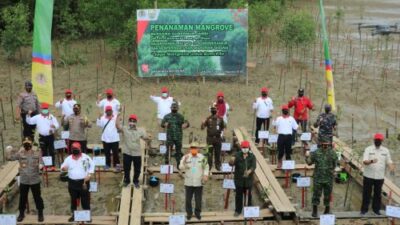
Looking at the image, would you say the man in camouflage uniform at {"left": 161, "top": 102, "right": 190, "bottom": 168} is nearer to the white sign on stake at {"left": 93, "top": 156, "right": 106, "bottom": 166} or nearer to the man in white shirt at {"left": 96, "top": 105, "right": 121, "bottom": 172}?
the man in white shirt at {"left": 96, "top": 105, "right": 121, "bottom": 172}

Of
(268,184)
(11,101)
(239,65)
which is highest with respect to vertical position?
(239,65)

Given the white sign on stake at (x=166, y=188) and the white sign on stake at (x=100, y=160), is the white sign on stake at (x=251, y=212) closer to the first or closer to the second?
the white sign on stake at (x=166, y=188)

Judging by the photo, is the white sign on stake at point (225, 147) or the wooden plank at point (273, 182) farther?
the white sign on stake at point (225, 147)

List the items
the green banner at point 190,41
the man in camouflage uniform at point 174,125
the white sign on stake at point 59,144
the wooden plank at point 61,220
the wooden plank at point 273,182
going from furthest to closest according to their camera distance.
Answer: the green banner at point 190,41, the white sign on stake at point 59,144, the man in camouflage uniform at point 174,125, the wooden plank at point 273,182, the wooden plank at point 61,220

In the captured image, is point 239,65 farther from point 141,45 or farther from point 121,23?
point 121,23

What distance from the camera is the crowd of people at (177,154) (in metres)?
8.88

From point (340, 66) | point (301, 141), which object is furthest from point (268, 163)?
point (340, 66)

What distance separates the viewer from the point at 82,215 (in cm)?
883

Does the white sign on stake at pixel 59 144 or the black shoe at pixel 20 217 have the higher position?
the white sign on stake at pixel 59 144

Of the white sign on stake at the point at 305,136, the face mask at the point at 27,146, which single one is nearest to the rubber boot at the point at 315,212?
the white sign on stake at the point at 305,136

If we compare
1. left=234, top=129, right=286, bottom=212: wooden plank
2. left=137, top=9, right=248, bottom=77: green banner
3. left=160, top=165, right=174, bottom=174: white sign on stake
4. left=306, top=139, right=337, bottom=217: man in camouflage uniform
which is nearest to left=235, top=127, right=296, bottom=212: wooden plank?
left=234, top=129, right=286, bottom=212: wooden plank

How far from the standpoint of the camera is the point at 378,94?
1777cm

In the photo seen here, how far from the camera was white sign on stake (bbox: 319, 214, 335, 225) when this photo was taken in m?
8.98

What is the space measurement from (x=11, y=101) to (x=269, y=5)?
41.0ft
